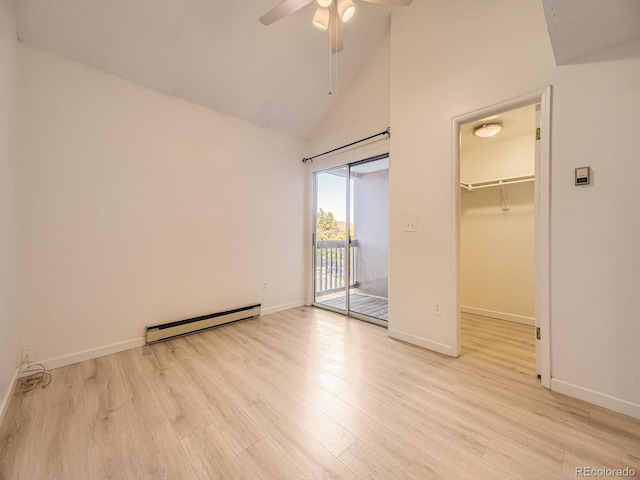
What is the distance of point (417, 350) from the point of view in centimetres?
239

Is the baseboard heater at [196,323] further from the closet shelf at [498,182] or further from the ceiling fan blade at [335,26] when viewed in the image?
the closet shelf at [498,182]

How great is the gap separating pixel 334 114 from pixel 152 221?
2.68m

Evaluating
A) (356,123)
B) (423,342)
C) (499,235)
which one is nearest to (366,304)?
(423,342)

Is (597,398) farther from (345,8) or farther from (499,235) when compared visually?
(345,8)

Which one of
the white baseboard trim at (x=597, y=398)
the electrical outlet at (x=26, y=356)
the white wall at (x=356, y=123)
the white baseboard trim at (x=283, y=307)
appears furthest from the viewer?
the white baseboard trim at (x=283, y=307)

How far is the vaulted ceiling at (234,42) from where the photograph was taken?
1511mm

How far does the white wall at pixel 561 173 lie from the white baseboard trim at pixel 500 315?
1514 millimetres

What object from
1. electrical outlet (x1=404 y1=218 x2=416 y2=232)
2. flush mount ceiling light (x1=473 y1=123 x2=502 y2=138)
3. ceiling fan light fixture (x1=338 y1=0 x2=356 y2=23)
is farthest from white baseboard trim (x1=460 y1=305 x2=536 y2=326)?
ceiling fan light fixture (x1=338 y1=0 x2=356 y2=23)

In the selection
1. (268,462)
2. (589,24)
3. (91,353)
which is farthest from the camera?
(91,353)

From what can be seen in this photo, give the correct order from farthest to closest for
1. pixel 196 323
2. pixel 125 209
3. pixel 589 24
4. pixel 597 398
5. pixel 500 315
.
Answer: pixel 500 315 → pixel 196 323 → pixel 125 209 → pixel 597 398 → pixel 589 24

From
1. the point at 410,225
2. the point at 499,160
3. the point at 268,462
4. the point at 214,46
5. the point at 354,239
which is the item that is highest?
the point at 214,46

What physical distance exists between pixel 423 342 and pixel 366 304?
1.09 m

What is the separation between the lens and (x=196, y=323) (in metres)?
2.78

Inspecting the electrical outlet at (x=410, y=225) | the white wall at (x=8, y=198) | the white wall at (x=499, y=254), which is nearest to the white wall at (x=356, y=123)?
the electrical outlet at (x=410, y=225)
